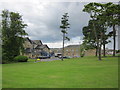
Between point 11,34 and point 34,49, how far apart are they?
125 ft

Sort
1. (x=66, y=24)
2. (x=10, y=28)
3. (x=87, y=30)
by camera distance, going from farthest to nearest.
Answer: (x=87, y=30), (x=66, y=24), (x=10, y=28)

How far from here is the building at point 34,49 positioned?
6831 centimetres

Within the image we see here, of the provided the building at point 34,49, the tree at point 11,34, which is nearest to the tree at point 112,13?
the tree at point 11,34

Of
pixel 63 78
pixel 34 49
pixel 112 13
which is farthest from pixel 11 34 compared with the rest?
pixel 34 49

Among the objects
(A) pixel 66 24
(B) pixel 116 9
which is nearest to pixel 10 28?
(A) pixel 66 24

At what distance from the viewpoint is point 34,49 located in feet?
242

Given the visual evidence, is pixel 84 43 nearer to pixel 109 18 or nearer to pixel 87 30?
pixel 87 30

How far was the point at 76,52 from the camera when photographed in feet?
332

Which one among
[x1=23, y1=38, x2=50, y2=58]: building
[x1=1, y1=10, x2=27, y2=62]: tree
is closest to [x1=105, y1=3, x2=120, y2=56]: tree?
[x1=1, y1=10, x2=27, y2=62]: tree

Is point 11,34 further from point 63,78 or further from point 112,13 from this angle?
point 63,78

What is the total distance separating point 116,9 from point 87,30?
20.6 meters

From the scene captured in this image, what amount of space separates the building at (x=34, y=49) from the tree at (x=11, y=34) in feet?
78.8

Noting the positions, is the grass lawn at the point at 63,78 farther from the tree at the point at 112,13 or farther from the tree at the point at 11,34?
the tree at the point at 11,34

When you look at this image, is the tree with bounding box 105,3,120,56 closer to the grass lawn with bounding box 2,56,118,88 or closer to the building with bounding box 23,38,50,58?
the grass lawn with bounding box 2,56,118,88
